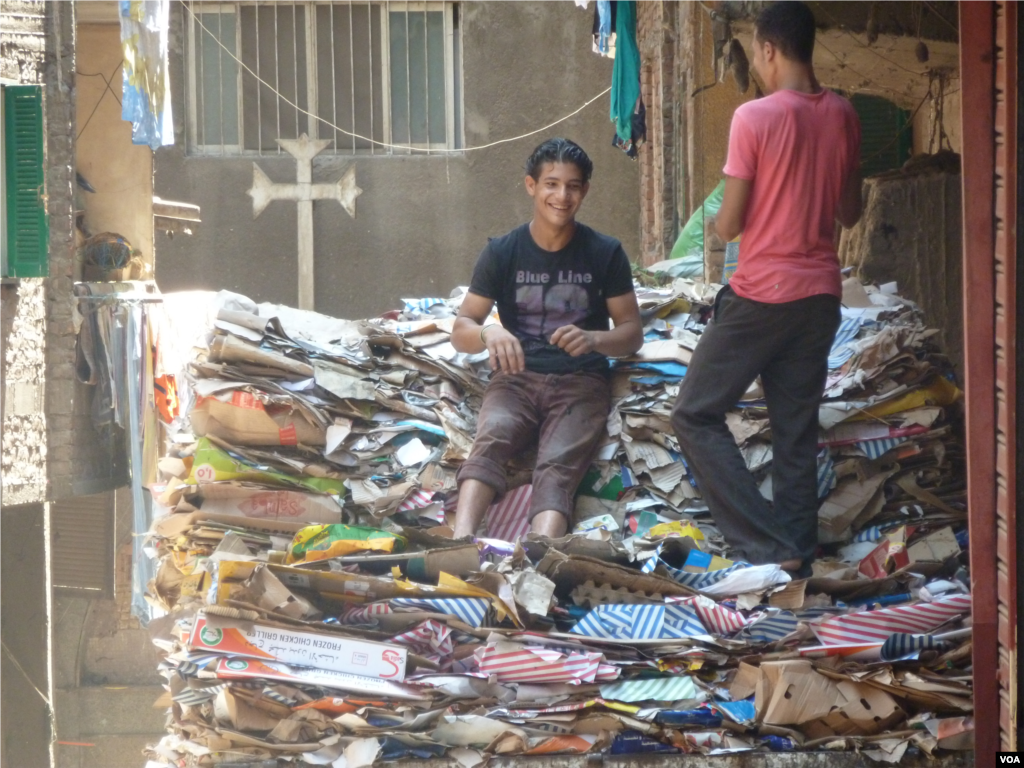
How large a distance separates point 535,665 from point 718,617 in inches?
22.6

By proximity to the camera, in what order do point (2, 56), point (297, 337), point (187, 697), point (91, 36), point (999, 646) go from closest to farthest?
point (999, 646) < point (187, 697) < point (297, 337) < point (2, 56) < point (91, 36)

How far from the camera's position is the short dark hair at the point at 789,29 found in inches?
151

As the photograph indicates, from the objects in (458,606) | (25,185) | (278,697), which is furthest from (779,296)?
(25,185)

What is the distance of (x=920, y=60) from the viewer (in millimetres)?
6176

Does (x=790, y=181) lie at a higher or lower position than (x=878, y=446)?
higher

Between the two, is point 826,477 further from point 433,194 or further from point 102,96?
point 433,194

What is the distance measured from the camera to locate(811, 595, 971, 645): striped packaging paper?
3.33 m

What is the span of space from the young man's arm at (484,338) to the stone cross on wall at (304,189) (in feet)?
23.3

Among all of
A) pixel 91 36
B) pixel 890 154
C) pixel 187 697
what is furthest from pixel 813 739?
pixel 91 36

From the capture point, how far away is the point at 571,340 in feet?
13.9

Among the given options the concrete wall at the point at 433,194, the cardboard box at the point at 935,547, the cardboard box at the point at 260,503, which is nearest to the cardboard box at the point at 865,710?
the cardboard box at the point at 935,547

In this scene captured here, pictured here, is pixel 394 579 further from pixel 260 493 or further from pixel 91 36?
pixel 91 36

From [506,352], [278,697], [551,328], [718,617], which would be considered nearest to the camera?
[278,697]

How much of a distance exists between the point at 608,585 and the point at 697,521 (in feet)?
2.30
